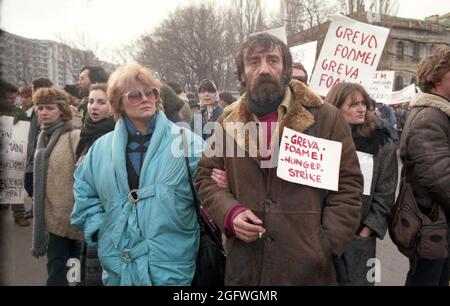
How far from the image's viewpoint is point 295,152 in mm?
2123

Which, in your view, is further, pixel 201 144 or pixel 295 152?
pixel 201 144

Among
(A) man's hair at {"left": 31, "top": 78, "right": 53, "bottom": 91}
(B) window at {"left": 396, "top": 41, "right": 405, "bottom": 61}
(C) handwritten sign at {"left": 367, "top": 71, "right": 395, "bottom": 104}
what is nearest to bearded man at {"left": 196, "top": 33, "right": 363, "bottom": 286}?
(A) man's hair at {"left": 31, "top": 78, "right": 53, "bottom": 91}

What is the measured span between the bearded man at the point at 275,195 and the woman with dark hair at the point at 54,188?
1.48m

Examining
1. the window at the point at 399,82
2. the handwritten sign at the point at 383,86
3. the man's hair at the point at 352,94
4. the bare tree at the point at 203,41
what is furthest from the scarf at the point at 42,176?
the window at the point at 399,82

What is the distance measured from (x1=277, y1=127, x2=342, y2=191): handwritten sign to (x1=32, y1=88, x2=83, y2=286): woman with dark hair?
1.91 m

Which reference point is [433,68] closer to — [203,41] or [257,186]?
[257,186]

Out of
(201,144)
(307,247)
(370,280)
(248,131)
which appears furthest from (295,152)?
(370,280)

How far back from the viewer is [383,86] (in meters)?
8.72

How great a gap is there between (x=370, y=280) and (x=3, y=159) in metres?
3.43

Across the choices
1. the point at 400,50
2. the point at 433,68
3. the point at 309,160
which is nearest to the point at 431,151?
the point at 433,68

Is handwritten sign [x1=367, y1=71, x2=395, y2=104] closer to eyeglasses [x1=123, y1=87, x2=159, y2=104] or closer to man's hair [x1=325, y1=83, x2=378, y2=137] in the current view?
man's hair [x1=325, y1=83, x2=378, y2=137]

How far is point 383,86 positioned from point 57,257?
25.3 ft

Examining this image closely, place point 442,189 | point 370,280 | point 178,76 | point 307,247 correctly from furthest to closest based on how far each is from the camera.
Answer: point 178,76 → point 370,280 → point 442,189 → point 307,247
